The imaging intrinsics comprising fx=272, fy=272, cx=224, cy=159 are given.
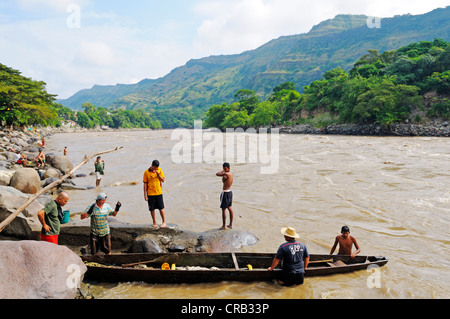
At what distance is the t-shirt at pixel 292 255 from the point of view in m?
5.48

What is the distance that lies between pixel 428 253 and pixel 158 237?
767 cm

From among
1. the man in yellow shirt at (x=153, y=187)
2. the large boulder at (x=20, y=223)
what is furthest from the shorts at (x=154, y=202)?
the large boulder at (x=20, y=223)

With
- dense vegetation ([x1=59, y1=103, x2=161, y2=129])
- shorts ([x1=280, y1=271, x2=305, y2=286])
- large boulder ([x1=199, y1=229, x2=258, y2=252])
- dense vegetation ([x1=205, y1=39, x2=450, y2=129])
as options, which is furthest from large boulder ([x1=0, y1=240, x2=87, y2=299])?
dense vegetation ([x1=59, y1=103, x2=161, y2=129])

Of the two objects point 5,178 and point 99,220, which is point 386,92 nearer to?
point 5,178

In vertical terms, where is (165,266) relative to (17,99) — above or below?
below

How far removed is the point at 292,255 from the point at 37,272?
4.70 meters

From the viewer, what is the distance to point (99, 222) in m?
6.32

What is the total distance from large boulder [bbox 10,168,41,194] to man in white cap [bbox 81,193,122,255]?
29.8ft

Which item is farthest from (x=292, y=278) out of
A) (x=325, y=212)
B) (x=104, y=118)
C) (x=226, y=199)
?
(x=104, y=118)

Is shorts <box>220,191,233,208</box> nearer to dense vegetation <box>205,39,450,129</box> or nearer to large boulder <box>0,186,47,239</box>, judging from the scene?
large boulder <box>0,186,47,239</box>

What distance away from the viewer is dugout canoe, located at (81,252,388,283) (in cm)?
Answer: 577

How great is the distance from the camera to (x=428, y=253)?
7699 mm
